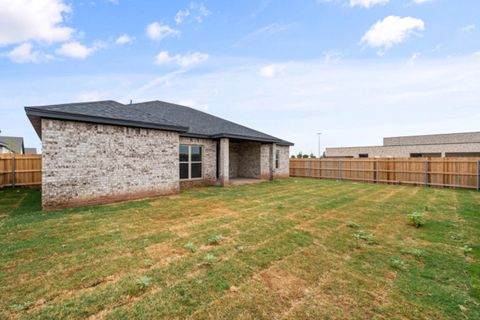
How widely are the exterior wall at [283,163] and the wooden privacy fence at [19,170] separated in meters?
15.9

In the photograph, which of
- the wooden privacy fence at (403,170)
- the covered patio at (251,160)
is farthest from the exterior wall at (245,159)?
the wooden privacy fence at (403,170)

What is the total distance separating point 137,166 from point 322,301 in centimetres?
811

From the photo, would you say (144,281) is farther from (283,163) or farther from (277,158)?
(283,163)

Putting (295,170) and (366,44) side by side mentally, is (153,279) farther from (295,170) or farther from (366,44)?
(295,170)

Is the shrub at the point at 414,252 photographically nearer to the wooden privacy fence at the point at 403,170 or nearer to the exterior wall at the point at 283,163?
the wooden privacy fence at the point at 403,170

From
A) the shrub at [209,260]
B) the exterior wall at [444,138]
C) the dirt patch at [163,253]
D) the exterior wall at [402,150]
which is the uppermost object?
the exterior wall at [444,138]

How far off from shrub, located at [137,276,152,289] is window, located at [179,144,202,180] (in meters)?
8.85

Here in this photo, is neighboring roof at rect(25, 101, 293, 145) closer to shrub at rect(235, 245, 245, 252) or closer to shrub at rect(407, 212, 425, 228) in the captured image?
shrub at rect(235, 245, 245, 252)

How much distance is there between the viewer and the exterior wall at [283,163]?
18.2 meters

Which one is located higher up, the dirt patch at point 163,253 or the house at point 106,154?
the house at point 106,154

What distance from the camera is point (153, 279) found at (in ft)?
10.0

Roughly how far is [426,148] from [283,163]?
62.6 feet

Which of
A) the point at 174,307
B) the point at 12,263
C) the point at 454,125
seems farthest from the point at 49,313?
the point at 454,125

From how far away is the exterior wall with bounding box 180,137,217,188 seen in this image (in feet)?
39.9
